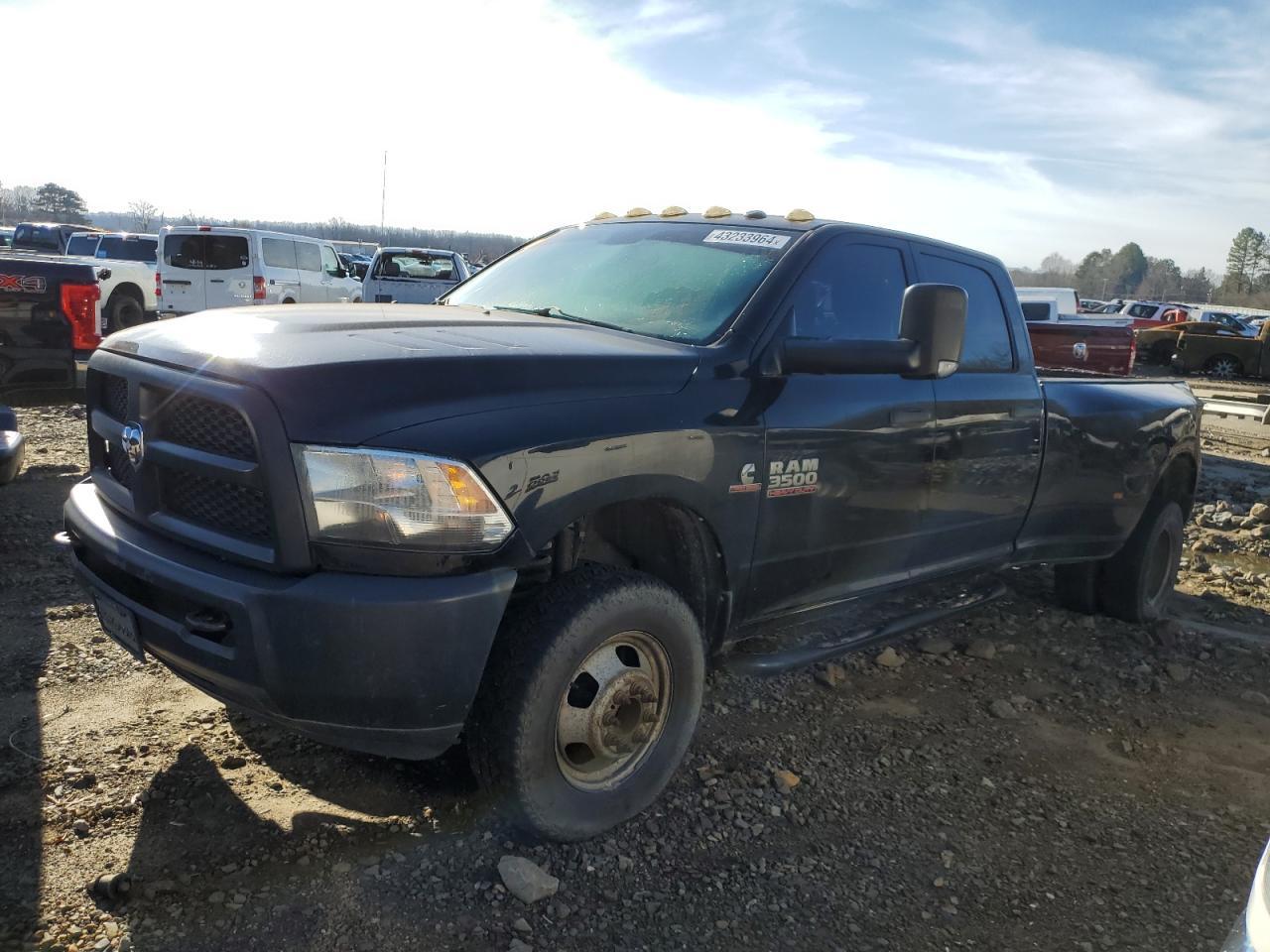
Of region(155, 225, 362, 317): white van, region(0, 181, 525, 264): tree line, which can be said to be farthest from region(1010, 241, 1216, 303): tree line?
region(155, 225, 362, 317): white van

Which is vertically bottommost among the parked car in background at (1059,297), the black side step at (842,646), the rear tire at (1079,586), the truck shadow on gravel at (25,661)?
the truck shadow on gravel at (25,661)

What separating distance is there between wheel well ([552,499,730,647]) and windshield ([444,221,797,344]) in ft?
1.88

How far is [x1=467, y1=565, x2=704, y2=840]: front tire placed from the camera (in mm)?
2555

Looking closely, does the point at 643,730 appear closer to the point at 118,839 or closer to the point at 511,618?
the point at 511,618

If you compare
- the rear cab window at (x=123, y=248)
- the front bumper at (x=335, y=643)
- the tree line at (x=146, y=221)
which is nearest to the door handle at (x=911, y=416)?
the front bumper at (x=335, y=643)

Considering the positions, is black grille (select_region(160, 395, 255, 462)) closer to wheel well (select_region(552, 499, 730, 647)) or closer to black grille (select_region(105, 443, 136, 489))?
black grille (select_region(105, 443, 136, 489))

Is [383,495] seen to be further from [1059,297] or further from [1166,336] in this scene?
[1166,336]

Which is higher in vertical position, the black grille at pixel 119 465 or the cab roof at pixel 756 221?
the cab roof at pixel 756 221

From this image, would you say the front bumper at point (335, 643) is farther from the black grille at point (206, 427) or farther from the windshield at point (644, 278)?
the windshield at point (644, 278)

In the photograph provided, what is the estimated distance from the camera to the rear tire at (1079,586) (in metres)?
5.38

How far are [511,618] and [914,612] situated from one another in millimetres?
2161

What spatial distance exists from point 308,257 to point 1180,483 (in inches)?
586

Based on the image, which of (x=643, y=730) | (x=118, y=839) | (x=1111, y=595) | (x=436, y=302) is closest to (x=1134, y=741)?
(x=1111, y=595)

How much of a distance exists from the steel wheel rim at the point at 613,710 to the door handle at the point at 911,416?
1.30 meters
